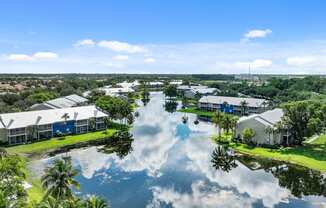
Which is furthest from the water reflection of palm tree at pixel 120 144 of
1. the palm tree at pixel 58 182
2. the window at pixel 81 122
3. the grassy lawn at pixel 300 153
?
the palm tree at pixel 58 182

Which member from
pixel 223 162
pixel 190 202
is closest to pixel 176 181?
pixel 190 202

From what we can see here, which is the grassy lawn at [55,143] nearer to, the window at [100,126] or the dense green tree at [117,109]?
the window at [100,126]

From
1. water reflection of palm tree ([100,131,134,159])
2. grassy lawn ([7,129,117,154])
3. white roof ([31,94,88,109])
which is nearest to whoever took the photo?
grassy lawn ([7,129,117,154])

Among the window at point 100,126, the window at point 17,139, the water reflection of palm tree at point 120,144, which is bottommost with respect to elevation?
the water reflection of palm tree at point 120,144

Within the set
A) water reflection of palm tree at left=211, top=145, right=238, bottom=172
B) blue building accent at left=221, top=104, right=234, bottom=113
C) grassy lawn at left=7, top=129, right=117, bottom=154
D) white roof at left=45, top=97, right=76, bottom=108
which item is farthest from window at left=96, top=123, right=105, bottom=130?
blue building accent at left=221, top=104, right=234, bottom=113

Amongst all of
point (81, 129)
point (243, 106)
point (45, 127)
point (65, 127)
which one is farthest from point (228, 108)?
point (45, 127)

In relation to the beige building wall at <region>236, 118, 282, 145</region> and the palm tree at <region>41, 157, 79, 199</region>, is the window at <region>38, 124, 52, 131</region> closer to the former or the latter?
the beige building wall at <region>236, 118, 282, 145</region>
